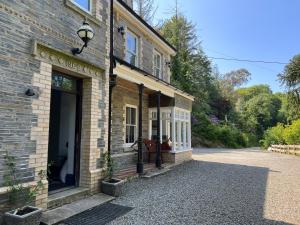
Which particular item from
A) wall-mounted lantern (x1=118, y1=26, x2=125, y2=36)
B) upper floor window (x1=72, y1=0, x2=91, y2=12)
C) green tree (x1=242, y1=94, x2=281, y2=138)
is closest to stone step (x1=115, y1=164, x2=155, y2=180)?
upper floor window (x1=72, y1=0, x2=91, y2=12)

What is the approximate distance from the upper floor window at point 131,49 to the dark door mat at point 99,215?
649 cm

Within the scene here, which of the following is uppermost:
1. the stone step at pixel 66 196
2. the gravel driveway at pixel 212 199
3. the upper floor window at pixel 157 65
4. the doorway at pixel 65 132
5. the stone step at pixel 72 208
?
the upper floor window at pixel 157 65

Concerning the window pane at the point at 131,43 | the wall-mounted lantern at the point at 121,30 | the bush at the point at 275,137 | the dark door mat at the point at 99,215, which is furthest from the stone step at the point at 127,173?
the bush at the point at 275,137

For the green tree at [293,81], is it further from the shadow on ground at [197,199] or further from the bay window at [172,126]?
the shadow on ground at [197,199]

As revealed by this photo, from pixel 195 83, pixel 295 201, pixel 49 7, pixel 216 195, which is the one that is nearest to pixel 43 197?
pixel 49 7

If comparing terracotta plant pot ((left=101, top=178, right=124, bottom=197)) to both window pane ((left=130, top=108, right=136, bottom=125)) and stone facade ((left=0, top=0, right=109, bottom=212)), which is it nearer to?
stone facade ((left=0, top=0, right=109, bottom=212))

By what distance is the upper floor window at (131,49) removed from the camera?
11.2m

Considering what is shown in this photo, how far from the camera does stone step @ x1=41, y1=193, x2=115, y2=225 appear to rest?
16.1 ft

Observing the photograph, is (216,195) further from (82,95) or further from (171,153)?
(171,153)

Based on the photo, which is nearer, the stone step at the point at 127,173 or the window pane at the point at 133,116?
the stone step at the point at 127,173

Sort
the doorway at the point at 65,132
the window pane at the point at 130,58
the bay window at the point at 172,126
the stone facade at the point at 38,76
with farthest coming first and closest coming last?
1. the bay window at the point at 172,126
2. the window pane at the point at 130,58
3. the doorway at the point at 65,132
4. the stone facade at the point at 38,76

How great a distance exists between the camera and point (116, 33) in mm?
10164

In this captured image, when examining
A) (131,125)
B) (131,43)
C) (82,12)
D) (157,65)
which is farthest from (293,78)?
(82,12)

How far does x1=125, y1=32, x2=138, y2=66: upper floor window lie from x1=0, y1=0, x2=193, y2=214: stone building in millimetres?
81
